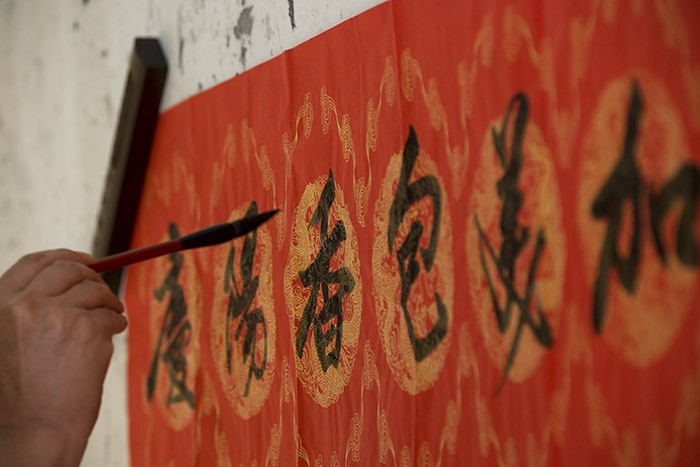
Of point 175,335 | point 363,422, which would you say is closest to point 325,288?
point 363,422

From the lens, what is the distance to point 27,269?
3.20ft

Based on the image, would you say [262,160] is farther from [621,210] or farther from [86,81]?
[86,81]

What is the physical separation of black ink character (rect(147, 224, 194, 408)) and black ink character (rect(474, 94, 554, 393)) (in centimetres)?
77

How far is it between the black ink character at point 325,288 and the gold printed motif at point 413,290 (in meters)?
0.07

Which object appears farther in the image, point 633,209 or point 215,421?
point 215,421

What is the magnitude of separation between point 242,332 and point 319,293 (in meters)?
0.24

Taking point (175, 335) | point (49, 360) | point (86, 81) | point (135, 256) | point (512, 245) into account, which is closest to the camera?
point (512, 245)

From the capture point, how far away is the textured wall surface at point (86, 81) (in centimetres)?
132

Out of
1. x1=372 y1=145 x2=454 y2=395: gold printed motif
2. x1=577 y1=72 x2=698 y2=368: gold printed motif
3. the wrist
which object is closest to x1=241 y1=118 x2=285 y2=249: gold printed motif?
x1=372 y1=145 x2=454 y2=395: gold printed motif

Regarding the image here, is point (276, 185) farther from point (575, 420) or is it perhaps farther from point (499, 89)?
point (575, 420)

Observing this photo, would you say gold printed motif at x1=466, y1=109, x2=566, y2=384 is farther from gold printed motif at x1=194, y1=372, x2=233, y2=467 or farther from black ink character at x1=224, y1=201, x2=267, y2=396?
gold printed motif at x1=194, y1=372, x2=233, y2=467

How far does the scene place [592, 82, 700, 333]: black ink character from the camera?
0.58 metres

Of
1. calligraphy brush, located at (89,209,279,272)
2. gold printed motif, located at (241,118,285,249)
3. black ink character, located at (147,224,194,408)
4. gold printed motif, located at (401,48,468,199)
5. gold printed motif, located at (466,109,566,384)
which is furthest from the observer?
black ink character, located at (147,224,194,408)

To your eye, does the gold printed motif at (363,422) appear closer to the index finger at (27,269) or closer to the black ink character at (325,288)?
the black ink character at (325,288)
